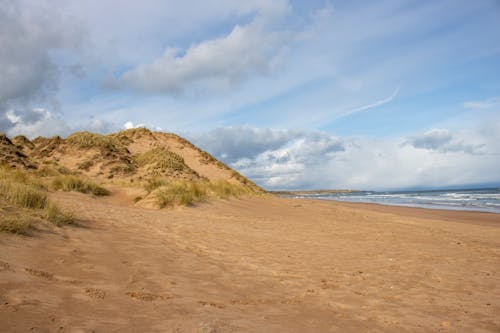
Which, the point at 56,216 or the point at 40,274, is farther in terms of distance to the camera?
the point at 56,216

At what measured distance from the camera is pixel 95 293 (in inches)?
150

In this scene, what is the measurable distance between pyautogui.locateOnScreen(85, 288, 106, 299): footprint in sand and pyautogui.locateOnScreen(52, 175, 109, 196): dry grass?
1198 cm

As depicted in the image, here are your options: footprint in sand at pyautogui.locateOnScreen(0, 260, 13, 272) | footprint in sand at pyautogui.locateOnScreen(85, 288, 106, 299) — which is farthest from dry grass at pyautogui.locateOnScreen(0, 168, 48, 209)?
footprint in sand at pyautogui.locateOnScreen(85, 288, 106, 299)

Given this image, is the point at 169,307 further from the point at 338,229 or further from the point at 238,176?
the point at 238,176

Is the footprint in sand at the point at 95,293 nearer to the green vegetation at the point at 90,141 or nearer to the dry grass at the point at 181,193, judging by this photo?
the dry grass at the point at 181,193

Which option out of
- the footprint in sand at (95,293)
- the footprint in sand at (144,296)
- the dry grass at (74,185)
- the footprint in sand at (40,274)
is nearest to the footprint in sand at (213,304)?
the footprint in sand at (144,296)

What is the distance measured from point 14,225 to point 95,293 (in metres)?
2.33

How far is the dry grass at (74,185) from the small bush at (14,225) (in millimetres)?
9814

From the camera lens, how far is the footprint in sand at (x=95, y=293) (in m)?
3.72

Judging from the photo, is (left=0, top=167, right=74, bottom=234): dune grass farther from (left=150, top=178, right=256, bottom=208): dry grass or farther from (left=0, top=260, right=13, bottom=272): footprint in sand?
(left=150, top=178, right=256, bottom=208): dry grass

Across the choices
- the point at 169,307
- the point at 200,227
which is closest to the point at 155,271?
the point at 169,307

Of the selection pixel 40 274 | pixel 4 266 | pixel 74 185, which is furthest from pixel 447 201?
pixel 4 266

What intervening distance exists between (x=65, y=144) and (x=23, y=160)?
7.44 metres

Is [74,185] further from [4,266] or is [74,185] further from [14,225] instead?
[4,266]
